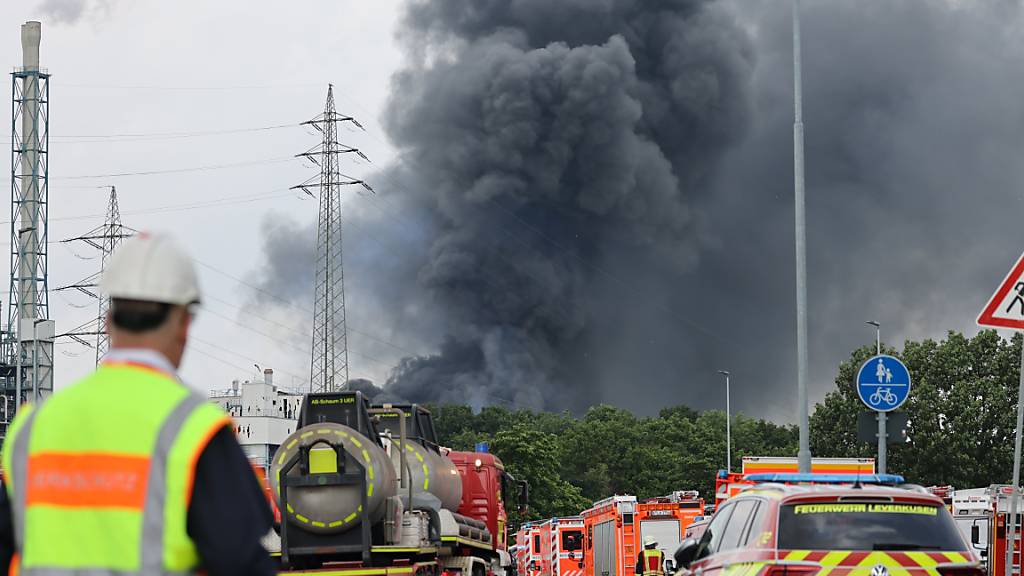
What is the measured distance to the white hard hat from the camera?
370cm

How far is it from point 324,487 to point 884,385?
6.17 meters

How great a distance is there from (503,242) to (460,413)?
51.2 ft

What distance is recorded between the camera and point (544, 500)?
93.1 metres

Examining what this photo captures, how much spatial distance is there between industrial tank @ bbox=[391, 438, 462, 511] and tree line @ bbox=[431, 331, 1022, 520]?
8.06 m

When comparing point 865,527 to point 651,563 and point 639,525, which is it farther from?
point 639,525

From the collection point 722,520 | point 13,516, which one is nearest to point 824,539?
point 722,520

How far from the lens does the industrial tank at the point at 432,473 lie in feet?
69.2

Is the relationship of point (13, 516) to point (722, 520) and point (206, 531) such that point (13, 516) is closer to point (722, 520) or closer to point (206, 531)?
point (206, 531)

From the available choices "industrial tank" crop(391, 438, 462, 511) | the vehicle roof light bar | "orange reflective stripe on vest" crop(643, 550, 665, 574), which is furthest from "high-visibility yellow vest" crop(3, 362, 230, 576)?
"orange reflective stripe on vest" crop(643, 550, 665, 574)

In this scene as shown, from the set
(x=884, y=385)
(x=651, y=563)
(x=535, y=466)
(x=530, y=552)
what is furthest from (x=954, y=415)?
(x=884, y=385)

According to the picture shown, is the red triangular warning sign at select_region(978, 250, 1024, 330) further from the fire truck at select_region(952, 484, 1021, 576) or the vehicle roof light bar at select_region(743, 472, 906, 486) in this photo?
the fire truck at select_region(952, 484, 1021, 576)

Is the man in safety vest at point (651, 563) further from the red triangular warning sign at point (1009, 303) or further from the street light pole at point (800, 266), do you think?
the red triangular warning sign at point (1009, 303)

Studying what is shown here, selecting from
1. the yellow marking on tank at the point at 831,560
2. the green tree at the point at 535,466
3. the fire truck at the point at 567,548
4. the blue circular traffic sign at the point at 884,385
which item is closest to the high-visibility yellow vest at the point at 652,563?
the blue circular traffic sign at the point at 884,385

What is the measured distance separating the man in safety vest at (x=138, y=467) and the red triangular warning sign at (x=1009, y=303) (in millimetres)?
9465
